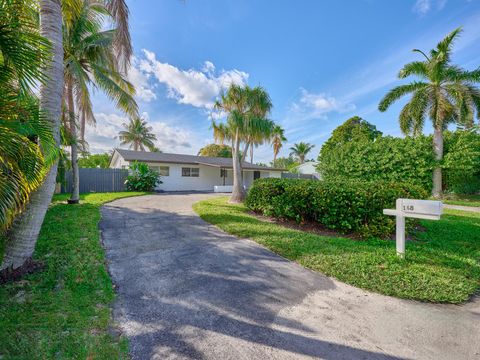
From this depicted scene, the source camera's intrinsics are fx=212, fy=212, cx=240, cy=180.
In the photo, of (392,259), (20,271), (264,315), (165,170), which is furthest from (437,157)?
(165,170)

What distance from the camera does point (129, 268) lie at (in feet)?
11.8

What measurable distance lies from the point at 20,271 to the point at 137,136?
1261 inches

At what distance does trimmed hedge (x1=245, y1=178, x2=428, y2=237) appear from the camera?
5.25m

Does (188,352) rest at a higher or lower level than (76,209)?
lower

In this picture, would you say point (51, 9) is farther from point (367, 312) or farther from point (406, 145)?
point (406, 145)

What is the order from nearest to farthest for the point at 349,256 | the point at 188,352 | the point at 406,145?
the point at 188,352 < the point at 349,256 < the point at 406,145

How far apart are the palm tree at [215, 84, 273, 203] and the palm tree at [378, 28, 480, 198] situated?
430 inches

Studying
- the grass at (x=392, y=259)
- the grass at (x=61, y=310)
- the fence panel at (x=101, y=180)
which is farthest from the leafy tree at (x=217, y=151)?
the grass at (x=61, y=310)

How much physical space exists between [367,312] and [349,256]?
5.21 ft

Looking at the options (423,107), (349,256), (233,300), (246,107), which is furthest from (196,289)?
(423,107)

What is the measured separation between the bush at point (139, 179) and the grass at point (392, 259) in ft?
35.7

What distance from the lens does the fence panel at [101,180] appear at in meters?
14.8

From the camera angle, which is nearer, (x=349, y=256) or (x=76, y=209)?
(x=349, y=256)

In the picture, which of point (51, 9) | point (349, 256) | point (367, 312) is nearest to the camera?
point (367, 312)
